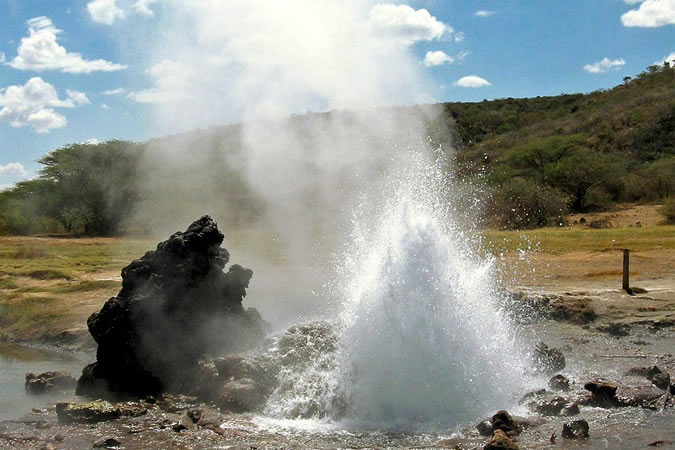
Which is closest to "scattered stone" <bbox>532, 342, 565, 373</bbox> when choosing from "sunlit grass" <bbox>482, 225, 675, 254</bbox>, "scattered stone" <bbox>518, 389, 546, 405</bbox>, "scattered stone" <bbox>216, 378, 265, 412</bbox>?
"scattered stone" <bbox>518, 389, 546, 405</bbox>

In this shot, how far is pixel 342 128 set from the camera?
16.6 m

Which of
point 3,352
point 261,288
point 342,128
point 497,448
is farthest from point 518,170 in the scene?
point 497,448

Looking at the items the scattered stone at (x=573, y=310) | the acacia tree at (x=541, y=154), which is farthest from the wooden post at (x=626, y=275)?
the acacia tree at (x=541, y=154)

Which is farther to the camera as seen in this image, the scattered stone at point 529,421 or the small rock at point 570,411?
the small rock at point 570,411

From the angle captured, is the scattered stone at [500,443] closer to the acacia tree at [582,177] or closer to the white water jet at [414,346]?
the white water jet at [414,346]

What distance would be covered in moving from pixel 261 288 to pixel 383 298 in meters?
6.10

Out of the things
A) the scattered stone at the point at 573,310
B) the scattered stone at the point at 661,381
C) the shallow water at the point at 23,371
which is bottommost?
the shallow water at the point at 23,371

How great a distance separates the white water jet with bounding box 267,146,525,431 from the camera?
8.39 meters

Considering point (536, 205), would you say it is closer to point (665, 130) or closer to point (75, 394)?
point (665, 130)

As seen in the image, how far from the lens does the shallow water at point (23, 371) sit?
934 centimetres

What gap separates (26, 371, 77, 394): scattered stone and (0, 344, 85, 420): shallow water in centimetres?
12

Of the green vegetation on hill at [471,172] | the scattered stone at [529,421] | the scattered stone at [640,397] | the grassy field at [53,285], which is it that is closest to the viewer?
the scattered stone at [529,421]

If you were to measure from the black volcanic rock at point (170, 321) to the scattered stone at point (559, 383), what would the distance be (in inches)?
161

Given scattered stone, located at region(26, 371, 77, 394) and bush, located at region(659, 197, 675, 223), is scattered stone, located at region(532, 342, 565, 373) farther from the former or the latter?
bush, located at region(659, 197, 675, 223)
